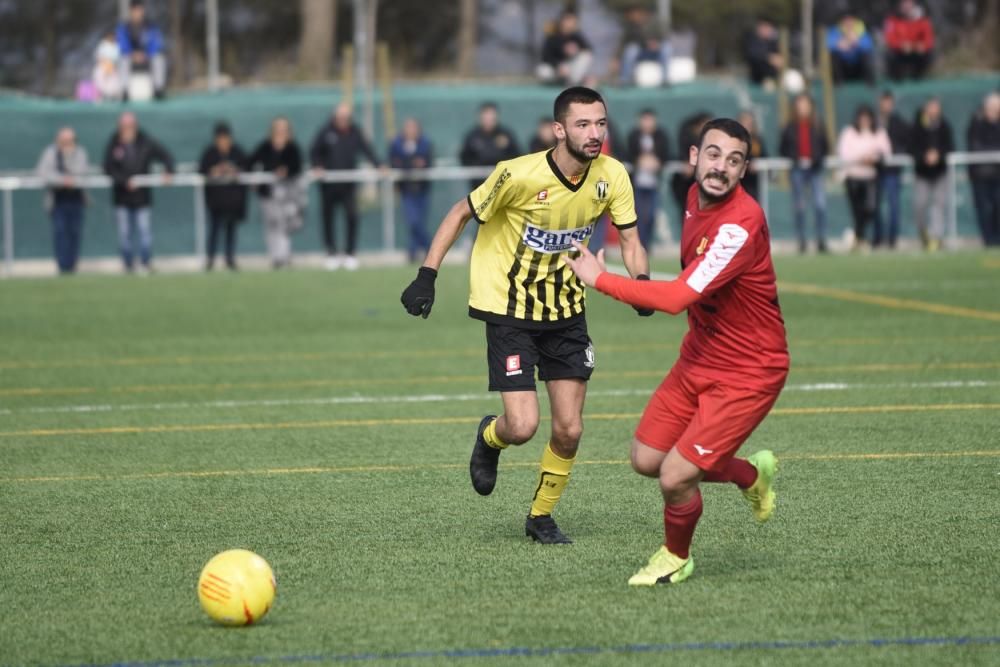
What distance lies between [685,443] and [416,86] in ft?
87.3

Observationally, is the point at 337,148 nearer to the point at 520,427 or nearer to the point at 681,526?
the point at 520,427

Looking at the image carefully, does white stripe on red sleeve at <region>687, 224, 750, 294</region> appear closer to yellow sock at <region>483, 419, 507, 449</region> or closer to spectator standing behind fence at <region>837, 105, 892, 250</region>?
yellow sock at <region>483, 419, 507, 449</region>

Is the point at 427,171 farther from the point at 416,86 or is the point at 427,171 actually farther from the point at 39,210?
the point at 416,86

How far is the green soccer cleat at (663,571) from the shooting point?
6547 millimetres

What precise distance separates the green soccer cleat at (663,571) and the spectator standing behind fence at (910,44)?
2483 cm

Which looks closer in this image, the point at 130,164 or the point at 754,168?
the point at 130,164

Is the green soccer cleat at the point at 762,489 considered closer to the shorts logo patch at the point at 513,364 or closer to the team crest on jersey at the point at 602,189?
the shorts logo patch at the point at 513,364

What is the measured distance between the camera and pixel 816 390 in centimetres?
1206

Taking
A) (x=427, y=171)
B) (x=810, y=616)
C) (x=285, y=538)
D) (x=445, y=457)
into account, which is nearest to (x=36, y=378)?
(x=445, y=457)

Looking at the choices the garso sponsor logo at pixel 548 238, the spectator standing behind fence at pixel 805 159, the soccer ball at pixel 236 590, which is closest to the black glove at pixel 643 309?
the garso sponsor logo at pixel 548 238

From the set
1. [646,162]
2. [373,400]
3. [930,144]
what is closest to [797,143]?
[930,144]

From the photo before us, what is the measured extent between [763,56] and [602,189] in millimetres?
23309

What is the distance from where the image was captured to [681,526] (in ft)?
21.6

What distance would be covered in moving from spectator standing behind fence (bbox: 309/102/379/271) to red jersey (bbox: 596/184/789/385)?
1828cm
